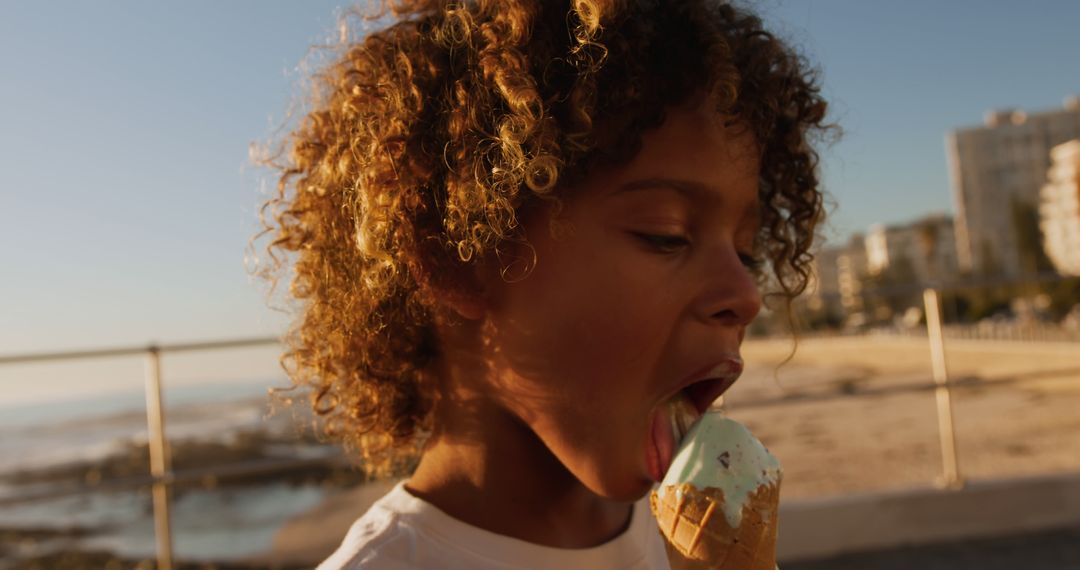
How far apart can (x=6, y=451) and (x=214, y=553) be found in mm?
17778

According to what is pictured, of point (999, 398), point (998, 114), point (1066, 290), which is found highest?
point (998, 114)

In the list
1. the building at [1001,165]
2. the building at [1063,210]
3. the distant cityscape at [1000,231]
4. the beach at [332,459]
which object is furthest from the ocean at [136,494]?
the building at [1001,165]

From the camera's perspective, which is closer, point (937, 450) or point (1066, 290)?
point (937, 450)

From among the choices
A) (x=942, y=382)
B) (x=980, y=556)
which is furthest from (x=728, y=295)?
(x=980, y=556)

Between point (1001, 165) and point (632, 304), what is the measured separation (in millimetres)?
111787

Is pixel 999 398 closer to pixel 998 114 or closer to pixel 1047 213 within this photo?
pixel 1047 213

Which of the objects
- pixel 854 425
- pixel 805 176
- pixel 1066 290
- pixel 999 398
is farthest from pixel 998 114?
pixel 805 176

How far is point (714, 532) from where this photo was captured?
0.98 m

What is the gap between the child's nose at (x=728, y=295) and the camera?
103cm

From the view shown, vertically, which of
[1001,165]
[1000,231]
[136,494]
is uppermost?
[1001,165]

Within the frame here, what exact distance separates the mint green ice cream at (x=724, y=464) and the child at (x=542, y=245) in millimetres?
43

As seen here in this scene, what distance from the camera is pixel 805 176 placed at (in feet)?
4.71

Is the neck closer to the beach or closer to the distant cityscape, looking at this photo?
the beach

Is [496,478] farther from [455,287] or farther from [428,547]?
[455,287]
